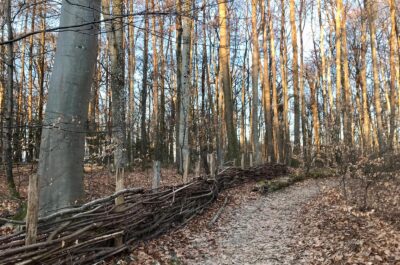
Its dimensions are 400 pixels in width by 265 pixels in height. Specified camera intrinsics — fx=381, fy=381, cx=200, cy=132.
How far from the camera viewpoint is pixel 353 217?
6.62 metres

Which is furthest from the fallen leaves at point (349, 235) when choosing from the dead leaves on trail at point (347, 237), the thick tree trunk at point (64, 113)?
the thick tree trunk at point (64, 113)

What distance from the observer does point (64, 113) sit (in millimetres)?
4348

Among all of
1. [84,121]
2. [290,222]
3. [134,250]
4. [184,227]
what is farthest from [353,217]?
[84,121]

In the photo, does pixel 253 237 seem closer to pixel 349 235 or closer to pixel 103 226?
pixel 349 235

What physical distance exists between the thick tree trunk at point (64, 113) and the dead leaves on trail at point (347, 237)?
3226mm

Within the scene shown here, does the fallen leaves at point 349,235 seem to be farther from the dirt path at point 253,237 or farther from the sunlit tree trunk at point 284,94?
the sunlit tree trunk at point 284,94

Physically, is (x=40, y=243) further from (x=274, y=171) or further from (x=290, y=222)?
(x=274, y=171)

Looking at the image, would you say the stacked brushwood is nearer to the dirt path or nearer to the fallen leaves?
the dirt path

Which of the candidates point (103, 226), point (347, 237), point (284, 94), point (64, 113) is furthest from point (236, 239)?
point (284, 94)

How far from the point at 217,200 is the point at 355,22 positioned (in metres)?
18.8

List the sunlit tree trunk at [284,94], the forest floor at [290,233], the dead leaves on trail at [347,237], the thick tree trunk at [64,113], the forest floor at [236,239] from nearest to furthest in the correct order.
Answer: the thick tree trunk at [64,113], the dead leaves on trail at [347,237], the forest floor at [290,233], the forest floor at [236,239], the sunlit tree trunk at [284,94]

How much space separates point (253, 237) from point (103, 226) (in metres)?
2.64

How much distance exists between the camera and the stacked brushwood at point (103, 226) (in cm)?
375

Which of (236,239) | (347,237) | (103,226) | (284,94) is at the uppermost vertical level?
(284,94)
